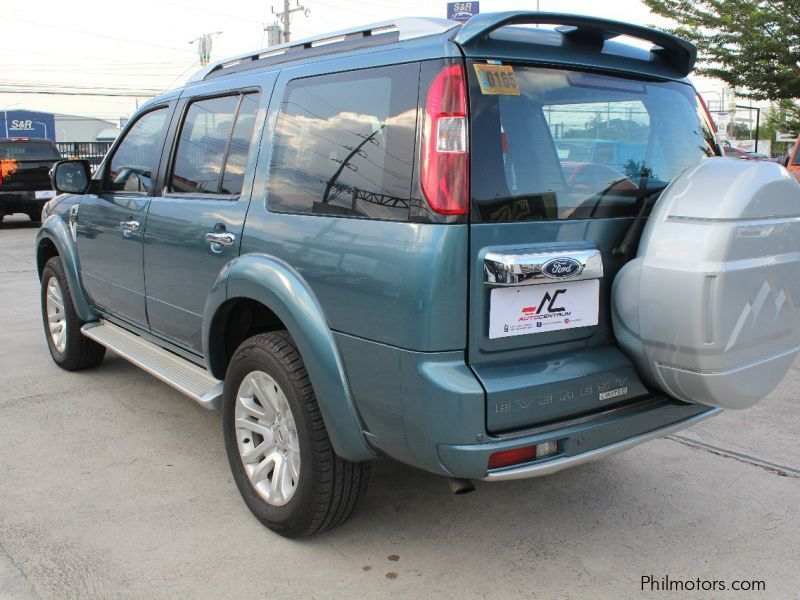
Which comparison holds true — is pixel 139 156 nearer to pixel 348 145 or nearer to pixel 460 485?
pixel 348 145

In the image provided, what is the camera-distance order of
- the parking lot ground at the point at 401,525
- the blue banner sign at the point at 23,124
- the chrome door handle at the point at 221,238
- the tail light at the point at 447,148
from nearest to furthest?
the tail light at the point at 447,148 → the parking lot ground at the point at 401,525 → the chrome door handle at the point at 221,238 → the blue banner sign at the point at 23,124

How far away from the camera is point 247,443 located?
3.31 meters

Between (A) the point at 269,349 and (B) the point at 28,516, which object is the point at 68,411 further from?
(A) the point at 269,349

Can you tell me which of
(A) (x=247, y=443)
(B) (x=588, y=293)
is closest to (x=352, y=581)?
(A) (x=247, y=443)

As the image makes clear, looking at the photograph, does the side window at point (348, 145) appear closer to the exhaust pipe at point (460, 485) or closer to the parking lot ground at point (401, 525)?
the exhaust pipe at point (460, 485)

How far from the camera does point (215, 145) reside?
3641mm

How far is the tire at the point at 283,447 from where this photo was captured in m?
2.88

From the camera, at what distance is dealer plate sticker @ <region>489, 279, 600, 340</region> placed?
2.47 m

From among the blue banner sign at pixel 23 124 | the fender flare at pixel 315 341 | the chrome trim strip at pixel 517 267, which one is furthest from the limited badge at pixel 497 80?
the blue banner sign at pixel 23 124

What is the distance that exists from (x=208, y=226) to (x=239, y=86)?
671 millimetres

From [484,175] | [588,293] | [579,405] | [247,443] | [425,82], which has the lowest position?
[247,443]

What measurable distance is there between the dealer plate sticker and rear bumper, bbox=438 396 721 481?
34cm

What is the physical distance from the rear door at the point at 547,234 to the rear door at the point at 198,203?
4.01 feet

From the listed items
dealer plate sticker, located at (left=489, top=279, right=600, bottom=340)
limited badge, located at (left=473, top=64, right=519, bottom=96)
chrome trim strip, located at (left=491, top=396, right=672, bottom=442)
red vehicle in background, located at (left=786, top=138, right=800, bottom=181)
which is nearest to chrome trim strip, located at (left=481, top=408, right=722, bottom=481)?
chrome trim strip, located at (left=491, top=396, right=672, bottom=442)
